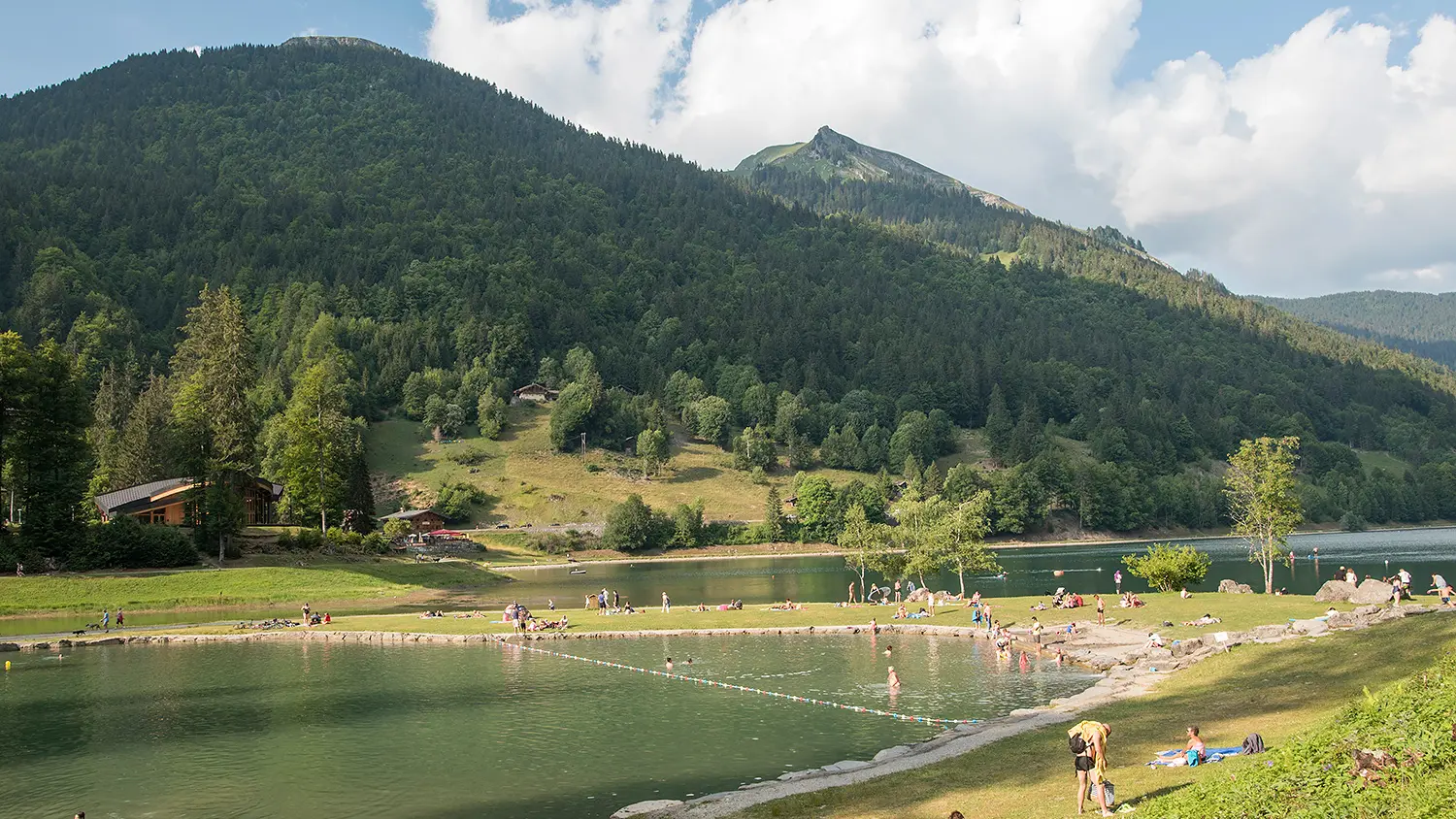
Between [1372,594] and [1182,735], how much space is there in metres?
33.2

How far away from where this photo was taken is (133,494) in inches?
4043

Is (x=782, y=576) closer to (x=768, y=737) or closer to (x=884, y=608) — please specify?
(x=884, y=608)

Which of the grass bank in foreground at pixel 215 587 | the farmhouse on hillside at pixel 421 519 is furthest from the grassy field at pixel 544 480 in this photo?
the grass bank in foreground at pixel 215 587

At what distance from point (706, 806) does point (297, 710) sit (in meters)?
23.6

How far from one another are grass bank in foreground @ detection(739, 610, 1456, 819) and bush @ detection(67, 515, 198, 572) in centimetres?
7719

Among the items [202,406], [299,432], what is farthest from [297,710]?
[299,432]

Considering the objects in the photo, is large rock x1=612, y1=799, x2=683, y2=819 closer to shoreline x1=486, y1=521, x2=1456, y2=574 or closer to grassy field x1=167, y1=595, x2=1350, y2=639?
grassy field x1=167, y1=595, x2=1350, y2=639

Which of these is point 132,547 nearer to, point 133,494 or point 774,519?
point 133,494

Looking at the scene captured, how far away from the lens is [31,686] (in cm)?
4719

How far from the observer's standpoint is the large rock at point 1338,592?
179ft

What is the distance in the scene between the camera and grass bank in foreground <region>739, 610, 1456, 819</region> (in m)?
22.1

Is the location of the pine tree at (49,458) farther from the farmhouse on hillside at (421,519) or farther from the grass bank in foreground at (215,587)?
the farmhouse on hillside at (421,519)

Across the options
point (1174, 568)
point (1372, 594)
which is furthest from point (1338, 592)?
point (1174, 568)

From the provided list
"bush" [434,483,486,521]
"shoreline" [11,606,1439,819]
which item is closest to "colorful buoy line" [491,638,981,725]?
"shoreline" [11,606,1439,819]
